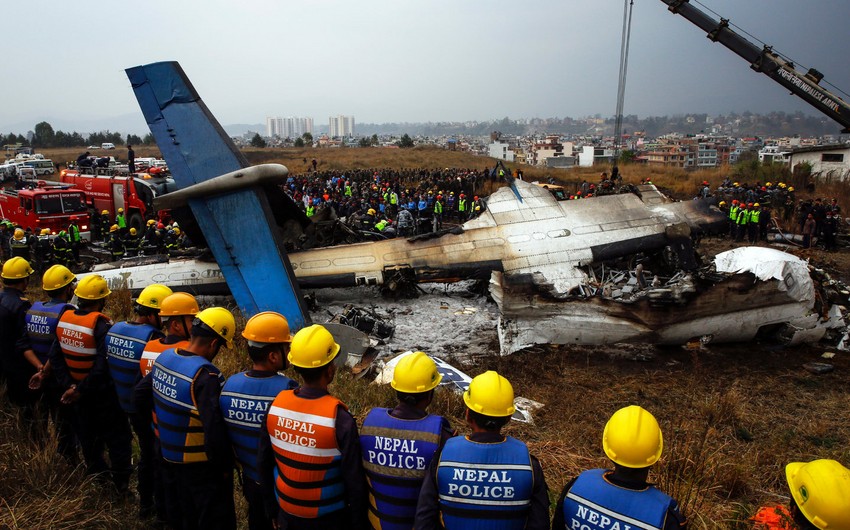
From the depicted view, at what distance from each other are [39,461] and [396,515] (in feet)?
11.3

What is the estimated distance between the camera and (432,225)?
2047 centimetres

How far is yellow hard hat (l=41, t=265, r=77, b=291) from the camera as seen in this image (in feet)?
15.8

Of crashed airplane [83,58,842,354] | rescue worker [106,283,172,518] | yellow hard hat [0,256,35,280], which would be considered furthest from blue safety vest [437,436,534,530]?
crashed airplane [83,58,842,354]

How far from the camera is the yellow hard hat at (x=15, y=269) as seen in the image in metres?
5.06

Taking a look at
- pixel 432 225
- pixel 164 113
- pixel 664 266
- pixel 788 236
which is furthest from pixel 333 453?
pixel 788 236

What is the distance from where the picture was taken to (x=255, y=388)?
123 inches

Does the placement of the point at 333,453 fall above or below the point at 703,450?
above

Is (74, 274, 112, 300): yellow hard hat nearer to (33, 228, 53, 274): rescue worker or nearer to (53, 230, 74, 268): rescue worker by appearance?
(53, 230, 74, 268): rescue worker

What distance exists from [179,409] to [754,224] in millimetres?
19626

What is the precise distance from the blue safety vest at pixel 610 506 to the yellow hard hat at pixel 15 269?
543 centimetres

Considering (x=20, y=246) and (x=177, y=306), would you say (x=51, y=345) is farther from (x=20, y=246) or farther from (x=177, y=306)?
→ (x=20, y=246)

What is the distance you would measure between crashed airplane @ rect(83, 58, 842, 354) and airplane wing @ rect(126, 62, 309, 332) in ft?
0.13

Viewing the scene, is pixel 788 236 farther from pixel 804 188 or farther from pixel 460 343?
pixel 460 343

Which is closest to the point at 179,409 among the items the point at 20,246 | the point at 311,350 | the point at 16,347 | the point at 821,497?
the point at 311,350
